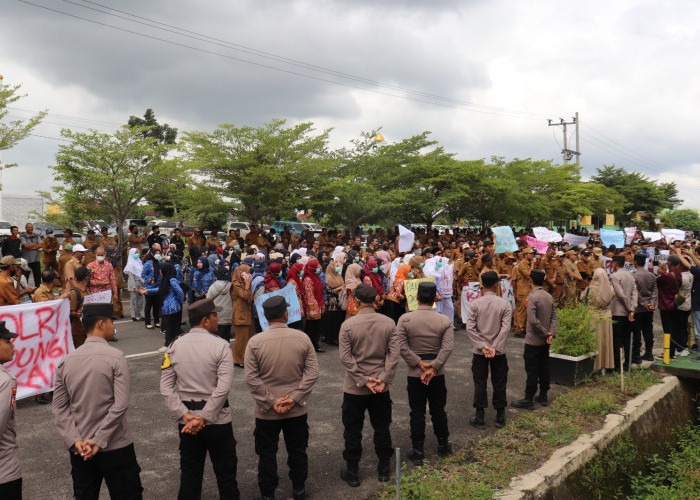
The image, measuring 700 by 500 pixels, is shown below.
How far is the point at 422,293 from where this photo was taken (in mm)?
5230

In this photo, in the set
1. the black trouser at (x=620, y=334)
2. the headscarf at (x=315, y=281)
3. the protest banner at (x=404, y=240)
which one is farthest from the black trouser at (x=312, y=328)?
the protest banner at (x=404, y=240)

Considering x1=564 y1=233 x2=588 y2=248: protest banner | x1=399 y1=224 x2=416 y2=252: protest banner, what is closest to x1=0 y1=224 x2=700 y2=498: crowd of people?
x1=399 y1=224 x2=416 y2=252: protest banner

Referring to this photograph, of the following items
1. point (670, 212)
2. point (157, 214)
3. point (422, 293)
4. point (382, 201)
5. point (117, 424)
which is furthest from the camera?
point (670, 212)

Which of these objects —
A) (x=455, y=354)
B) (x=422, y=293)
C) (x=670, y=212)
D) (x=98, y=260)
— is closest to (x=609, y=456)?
(x=422, y=293)

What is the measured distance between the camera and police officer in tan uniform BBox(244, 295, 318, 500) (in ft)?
14.2

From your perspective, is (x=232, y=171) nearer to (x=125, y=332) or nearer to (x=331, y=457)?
(x=125, y=332)

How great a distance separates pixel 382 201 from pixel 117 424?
64.0 feet

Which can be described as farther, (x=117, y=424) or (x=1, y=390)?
(x=117, y=424)

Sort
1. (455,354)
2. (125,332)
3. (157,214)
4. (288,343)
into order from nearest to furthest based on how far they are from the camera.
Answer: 1. (288,343)
2. (455,354)
3. (125,332)
4. (157,214)

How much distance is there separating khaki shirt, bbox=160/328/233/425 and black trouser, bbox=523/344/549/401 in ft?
15.0

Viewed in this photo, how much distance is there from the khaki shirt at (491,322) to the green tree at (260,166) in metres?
13.8

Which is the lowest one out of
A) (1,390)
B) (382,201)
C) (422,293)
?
(1,390)

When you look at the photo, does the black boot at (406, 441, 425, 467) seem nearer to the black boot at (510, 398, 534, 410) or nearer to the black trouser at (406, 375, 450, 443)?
the black trouser at (406, 375, 450, 443)

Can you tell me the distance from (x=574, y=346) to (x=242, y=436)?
5.07 meters
